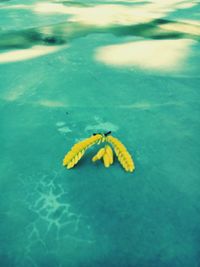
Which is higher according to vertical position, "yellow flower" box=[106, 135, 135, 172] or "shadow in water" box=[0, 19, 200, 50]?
"yellow flower" box=[106, 135, 135, 172]

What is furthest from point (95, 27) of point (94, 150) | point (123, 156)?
point (123, 156)

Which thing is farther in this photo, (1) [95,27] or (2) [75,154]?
(1) [95,27]

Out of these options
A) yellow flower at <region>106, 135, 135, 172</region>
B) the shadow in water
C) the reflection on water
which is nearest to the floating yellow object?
yellow flower at <region>106, 135, 135, 172</region>

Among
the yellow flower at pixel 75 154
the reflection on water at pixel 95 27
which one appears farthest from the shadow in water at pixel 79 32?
the yellow flower at pixel 75 154

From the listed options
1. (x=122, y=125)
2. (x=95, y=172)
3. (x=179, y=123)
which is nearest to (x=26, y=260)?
(x=95, y=172)

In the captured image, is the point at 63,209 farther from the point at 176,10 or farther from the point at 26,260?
the point at 176,10

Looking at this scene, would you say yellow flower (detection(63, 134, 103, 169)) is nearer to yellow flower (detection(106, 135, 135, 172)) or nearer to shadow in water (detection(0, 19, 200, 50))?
yellow flower (detection(106, 135, 135, 172))

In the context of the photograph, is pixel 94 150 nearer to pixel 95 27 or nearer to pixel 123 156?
pixel 123 156

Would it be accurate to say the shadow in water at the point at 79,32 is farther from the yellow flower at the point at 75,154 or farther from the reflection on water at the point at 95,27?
the yellow flower at the point at 75,154
